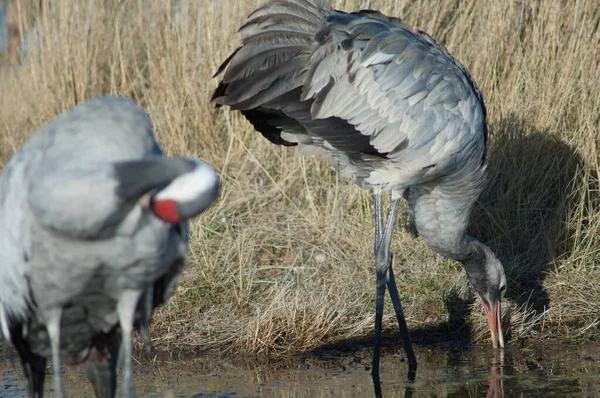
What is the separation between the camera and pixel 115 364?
3.84 meters

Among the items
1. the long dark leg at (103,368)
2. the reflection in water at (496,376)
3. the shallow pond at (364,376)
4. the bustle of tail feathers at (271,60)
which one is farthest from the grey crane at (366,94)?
the long dark leg at (103,368)

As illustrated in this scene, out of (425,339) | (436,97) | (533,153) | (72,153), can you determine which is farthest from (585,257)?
(72,153)

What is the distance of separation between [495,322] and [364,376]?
0.96 meters

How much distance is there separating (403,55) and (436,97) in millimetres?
294

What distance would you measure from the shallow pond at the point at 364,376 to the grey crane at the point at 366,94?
215 mm

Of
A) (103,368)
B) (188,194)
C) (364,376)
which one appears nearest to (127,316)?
(103,368)

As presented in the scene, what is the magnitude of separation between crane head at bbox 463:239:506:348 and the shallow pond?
18cm

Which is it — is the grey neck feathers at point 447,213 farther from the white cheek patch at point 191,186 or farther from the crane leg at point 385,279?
the white cheek patch at point 191,186

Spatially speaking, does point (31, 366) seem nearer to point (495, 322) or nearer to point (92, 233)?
point (92, 233)

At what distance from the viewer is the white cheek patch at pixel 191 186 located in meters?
2.61

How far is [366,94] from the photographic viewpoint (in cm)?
490

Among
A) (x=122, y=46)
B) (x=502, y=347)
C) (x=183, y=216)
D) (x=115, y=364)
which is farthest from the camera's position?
(x=122, y=46)

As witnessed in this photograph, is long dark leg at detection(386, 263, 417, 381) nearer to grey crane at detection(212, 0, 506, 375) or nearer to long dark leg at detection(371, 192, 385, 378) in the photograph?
grey crane at detection(212, 0, 506, 375)

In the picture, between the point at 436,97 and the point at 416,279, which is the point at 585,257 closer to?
the point at 416,279
